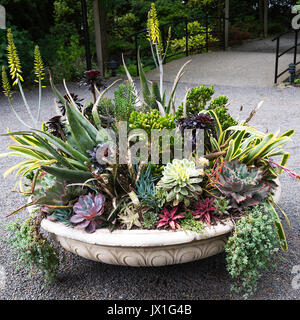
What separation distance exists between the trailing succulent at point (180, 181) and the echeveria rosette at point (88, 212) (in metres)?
0.32

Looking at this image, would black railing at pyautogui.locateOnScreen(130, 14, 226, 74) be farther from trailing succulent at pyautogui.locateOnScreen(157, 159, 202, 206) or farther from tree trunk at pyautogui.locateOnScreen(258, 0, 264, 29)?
trailing succulent at pyautogui.locateOnScreen(157, 159, 202, 206)

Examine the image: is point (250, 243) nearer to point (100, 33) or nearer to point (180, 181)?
point (180, 181)

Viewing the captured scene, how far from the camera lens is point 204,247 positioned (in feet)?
6.12

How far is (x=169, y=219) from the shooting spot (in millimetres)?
1870

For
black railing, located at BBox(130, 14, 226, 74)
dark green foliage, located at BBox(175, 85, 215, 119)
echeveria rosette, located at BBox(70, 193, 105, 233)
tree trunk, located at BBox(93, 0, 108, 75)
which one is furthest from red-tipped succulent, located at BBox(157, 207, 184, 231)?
black railing, located at BBox(130, 14, 226, 74)

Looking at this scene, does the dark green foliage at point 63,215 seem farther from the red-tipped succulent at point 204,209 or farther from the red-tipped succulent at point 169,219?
the red-tipped succulent at point 204,209

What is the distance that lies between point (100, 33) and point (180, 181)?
21.5 feet

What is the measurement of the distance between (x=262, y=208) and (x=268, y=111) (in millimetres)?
3788

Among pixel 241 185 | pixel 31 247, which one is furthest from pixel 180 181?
pixel 31 247

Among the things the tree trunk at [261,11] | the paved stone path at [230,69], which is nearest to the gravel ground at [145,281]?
the paved stone path at [230,69]

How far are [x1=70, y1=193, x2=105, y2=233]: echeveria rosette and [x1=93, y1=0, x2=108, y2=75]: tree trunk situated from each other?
6.28m

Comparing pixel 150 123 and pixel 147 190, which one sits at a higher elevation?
pixel 150 123

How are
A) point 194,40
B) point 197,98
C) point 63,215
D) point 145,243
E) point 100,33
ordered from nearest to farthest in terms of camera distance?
1. point 145,243
2. point 63,215
3. point 197,98
4. point 100,33
5. point 194,40

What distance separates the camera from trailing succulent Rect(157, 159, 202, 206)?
1841 mm
